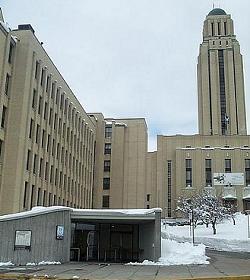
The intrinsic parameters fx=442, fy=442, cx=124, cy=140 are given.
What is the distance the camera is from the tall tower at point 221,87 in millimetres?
122188

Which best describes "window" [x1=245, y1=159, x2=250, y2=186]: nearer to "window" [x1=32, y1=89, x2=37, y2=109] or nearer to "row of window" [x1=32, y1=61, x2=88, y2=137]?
"row of window" [x1=32, y1=61, x2=88, y2=137]

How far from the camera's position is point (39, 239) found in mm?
25891

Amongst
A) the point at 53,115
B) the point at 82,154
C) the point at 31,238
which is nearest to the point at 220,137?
the point at 82,154

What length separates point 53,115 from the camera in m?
53.1

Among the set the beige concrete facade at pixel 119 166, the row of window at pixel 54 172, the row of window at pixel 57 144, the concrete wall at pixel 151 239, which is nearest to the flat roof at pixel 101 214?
the concrete wall at pixel 151 239

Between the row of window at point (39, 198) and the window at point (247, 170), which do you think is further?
the window at point (247, 170)

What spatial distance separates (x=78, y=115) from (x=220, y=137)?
2033 inches

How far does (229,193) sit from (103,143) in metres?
31.5

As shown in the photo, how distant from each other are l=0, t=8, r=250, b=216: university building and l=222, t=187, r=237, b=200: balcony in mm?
219

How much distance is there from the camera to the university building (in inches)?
1686

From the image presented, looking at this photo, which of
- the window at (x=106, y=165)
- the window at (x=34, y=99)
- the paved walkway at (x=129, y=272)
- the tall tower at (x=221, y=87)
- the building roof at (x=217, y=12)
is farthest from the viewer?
the building roof at (x=217, y=12)

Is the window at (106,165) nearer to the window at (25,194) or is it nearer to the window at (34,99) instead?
the window at (34,99)

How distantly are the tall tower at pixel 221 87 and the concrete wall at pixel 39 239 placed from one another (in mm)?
97586

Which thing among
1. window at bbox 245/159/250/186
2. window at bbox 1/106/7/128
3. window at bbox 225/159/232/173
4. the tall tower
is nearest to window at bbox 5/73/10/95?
window at bbox 1/106/7/128
